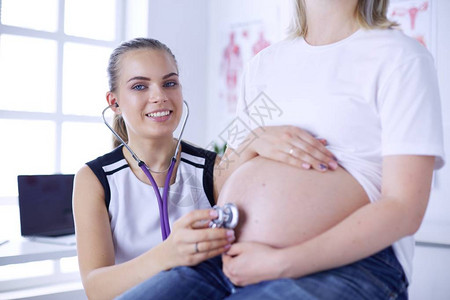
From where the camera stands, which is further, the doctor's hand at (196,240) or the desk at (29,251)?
the desk at (29,251)

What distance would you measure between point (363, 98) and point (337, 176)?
0.57ft

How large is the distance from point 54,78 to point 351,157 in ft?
8.23

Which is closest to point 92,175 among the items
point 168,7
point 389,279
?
point 389,279

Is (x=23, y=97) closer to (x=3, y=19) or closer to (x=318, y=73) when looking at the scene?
(x=3, y=19)

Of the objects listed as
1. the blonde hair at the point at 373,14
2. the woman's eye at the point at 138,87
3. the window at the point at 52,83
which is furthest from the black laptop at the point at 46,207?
the blonde hair at the point at 373,14

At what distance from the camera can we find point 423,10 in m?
2.41

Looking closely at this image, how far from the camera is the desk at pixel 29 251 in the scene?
188 centimetres

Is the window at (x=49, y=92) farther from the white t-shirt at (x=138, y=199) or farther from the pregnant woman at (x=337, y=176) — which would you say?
the pregnant woman at (x=337, y=176)

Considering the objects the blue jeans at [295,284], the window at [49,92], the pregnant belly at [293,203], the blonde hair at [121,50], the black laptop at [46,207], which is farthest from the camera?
the window at [49,92]

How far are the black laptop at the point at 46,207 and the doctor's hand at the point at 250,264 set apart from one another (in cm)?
146

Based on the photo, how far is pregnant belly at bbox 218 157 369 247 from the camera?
0.95 m

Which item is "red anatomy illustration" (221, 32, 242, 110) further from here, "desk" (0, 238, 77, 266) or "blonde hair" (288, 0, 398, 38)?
"blonde hair" (288, 0, 398, 38)

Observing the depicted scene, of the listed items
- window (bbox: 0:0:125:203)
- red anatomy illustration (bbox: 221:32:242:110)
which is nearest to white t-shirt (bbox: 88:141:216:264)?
window (bbox: 0:0:125:203)

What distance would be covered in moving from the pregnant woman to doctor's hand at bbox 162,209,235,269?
0.03 metres
